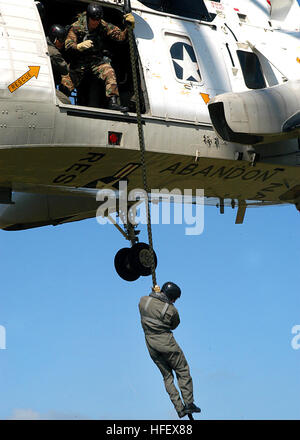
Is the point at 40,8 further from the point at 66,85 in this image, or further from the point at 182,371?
the point at 182,371

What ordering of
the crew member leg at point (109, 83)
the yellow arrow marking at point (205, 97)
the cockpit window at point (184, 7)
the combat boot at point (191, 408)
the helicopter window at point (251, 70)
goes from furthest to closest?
the helicopter window at point (251, 70)
the cockpit window at point (184, 7)
the yellow arrow marking at point (205, 97)
the crew member leg at point (109, 83)
the combat boot at point (191, 408)

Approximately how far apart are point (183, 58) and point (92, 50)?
169cm

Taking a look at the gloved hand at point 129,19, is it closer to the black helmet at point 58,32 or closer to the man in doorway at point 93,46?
the man in doorway at point 93,46

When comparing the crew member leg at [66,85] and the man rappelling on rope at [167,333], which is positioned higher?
the crew member leg at [66,85]

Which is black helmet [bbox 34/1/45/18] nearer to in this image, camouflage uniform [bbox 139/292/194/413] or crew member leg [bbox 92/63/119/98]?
crew member leg [bbox 92/63/119/98]

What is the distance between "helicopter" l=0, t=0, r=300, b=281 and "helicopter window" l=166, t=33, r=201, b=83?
2 centimetres

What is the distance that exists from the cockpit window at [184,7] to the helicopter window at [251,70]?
37.3 inches

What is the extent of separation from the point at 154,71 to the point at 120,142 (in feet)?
4.93

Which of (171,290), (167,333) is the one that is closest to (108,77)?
(171,290)

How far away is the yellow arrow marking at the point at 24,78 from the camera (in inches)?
489

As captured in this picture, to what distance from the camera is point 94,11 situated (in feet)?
45.0

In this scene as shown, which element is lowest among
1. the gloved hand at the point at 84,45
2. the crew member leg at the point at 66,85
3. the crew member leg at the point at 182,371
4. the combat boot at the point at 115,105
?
the crew member leg at the point at 182,371

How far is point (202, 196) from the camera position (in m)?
16.8

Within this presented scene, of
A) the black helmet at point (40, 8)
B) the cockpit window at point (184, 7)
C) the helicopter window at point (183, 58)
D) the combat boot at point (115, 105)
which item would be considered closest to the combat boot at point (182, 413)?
the combat boot at point (115, 105)
